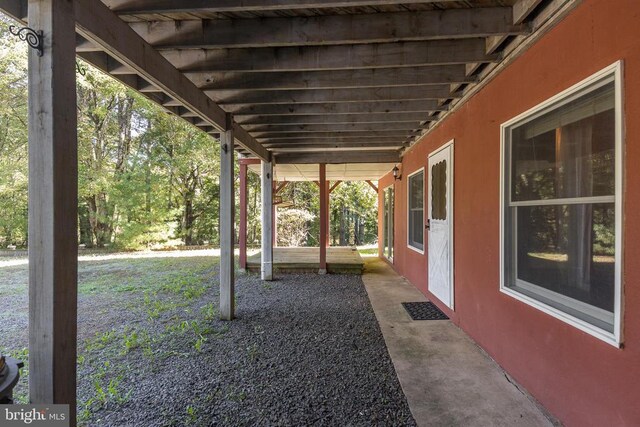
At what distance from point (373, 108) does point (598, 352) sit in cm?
310

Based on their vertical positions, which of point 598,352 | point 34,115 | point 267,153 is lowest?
point 598,352

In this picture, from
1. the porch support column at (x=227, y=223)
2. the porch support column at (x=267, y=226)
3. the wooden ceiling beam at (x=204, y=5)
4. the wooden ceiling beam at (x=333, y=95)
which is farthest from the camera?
the porch support column at (x=267, y=226)

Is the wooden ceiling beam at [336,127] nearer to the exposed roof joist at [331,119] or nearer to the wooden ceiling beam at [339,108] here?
the exposed roof joist at [331,119]

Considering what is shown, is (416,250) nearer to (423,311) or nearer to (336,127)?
(423,311)

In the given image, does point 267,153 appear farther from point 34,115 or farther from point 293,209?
point 293,209

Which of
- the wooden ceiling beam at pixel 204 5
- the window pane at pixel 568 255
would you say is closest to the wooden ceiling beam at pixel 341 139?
the window pane at pixel 568 255

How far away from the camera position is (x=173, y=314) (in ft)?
14.0

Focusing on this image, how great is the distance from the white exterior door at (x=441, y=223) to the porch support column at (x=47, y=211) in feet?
12.1

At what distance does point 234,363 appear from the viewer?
282 centimetres

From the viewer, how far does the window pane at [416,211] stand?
18.1ft

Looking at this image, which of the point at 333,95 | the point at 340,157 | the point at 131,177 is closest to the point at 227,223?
the point at 333,95

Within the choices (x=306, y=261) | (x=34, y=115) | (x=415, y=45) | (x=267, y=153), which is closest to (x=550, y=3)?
(x=415, y=45)

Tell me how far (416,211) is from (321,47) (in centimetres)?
389

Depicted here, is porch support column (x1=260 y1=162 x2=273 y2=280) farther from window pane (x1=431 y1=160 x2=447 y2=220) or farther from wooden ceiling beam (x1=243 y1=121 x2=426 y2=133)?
window pane (x1=431 y1=160 x2=447 y2=220)
